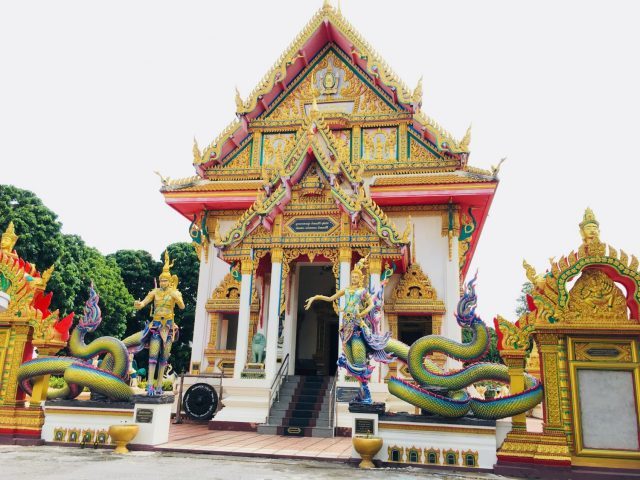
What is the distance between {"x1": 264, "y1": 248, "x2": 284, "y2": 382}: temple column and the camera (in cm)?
1046

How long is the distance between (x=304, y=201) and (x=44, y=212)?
40.0 ft

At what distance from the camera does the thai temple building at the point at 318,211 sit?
10.8 m

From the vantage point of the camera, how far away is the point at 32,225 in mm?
18672

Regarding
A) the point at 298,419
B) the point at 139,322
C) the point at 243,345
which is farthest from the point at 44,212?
the point at 298,419

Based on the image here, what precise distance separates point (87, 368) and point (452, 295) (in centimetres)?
802

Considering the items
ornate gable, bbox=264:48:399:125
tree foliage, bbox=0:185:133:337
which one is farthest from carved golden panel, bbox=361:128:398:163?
tree foliage, bbox=0:185:133:337

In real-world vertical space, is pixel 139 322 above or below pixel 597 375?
above

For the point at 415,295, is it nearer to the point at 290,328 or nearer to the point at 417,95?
the point at 290,328

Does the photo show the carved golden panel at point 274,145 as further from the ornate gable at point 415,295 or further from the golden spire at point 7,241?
the golden spire at point 7,241

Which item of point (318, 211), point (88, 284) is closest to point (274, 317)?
point (318, 211)

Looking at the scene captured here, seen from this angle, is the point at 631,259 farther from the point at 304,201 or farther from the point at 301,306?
the point at 301,306

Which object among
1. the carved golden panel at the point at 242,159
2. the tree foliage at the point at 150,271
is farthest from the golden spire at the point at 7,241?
the tree foliage at the point at 150,271

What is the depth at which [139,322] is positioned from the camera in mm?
26953

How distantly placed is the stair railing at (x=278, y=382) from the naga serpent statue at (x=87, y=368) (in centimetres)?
307
